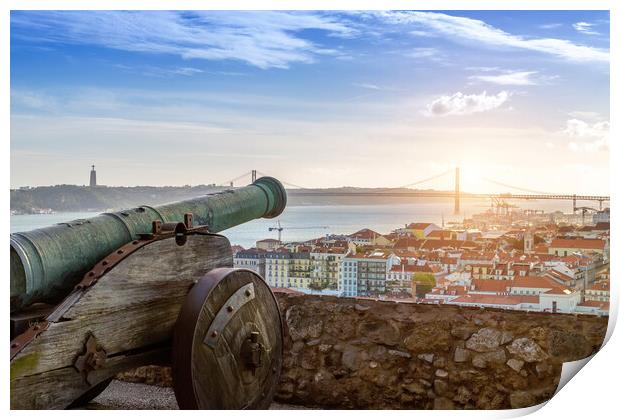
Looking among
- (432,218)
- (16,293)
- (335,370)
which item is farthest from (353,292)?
(16,293)

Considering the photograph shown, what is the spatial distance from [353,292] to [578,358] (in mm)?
1175

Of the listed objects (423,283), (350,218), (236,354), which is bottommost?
(236,354)

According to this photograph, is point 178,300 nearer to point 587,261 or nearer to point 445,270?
point 445,270

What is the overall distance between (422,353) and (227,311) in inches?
49.2

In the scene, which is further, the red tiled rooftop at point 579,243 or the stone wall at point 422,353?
the red tiled rooftop at point 579,243

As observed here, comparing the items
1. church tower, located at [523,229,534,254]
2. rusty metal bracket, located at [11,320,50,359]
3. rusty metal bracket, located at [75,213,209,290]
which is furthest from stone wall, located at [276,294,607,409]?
rusty metal bracket, located at [11,320,50,359]

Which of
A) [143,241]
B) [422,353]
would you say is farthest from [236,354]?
[422,353]

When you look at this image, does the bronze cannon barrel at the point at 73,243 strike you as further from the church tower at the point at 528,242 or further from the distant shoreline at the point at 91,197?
the church tower at the point at 528,242

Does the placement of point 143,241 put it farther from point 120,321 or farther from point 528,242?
point 528,242

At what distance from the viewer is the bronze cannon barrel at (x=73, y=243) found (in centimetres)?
255

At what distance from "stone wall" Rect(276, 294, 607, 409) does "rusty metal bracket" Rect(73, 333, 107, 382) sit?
59.7 inches

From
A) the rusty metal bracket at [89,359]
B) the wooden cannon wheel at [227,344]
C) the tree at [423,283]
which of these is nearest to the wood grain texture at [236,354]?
the wooden cannon wheel at [227,344]

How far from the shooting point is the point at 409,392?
12.3ft

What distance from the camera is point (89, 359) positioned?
8.49 ft
